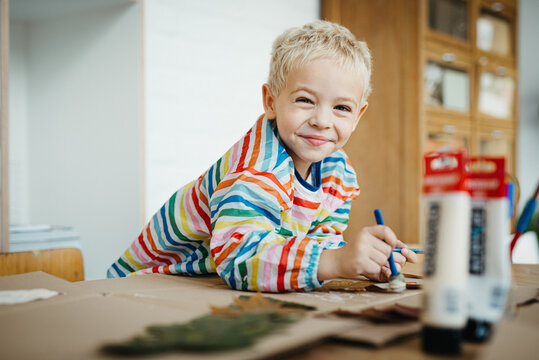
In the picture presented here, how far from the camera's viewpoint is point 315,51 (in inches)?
34.0

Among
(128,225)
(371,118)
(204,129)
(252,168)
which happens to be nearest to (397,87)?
(371,118)

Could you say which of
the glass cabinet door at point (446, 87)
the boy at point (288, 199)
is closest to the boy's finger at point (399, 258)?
the boy at point (288, 199)

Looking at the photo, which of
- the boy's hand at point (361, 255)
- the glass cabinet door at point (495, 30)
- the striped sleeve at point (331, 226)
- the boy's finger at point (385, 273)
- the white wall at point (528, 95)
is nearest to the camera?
the boy's hand at point (361, 255)

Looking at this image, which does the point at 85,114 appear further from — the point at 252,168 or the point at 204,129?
the point at 252,168

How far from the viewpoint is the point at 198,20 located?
219 centimetres

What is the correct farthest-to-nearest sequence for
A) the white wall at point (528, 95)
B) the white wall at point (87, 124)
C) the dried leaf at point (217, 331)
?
the white wall at point (528, 95) → the white wall at point (87, 124) → the dried leaf at point (217, 331)

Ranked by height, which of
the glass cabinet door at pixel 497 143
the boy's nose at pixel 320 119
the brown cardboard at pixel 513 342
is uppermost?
the glass cabinet door at pixel 497 143

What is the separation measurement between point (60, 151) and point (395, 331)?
1.87 metres

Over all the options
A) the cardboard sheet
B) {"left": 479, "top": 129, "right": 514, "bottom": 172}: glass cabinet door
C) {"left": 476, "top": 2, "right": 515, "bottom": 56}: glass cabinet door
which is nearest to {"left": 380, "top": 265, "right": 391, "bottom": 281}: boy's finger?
the cardboard sheet

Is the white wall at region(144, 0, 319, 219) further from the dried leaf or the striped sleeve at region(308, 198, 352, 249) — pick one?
the dried leaf

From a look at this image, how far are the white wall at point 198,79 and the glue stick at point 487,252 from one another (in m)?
1.68

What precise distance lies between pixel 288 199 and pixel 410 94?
6.59ft

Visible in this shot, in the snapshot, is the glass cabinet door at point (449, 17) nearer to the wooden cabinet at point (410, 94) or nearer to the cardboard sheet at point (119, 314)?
the wooden cabinet at point (410, 94)

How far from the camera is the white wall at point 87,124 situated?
1.94 m
